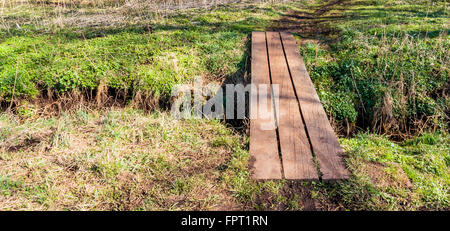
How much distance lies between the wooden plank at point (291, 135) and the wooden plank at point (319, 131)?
0.08 m

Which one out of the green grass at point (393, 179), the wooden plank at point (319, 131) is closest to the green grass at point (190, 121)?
the green grass at point (393, 179)

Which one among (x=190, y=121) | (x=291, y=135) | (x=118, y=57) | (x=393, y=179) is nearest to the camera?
(x=393, y=179)

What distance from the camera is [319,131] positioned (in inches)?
114

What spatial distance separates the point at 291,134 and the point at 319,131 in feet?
1.00

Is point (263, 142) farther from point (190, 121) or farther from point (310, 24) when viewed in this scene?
point (310, 24)

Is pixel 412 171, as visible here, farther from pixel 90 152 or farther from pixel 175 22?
pixel 175 22

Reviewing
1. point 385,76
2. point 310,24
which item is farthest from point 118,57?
point 310,24

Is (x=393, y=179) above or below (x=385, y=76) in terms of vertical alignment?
below

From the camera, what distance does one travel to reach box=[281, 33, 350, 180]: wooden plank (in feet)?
7.97

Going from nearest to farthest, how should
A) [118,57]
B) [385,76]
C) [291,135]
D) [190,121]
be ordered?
[291,135] < [190,121] < [385,76] < [118,57]

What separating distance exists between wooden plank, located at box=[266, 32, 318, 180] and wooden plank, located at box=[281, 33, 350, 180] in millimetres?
75

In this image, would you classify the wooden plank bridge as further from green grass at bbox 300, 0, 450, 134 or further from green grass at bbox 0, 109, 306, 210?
green grass at bbox 300, 0, 450, 134

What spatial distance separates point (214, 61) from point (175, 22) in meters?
2.81
